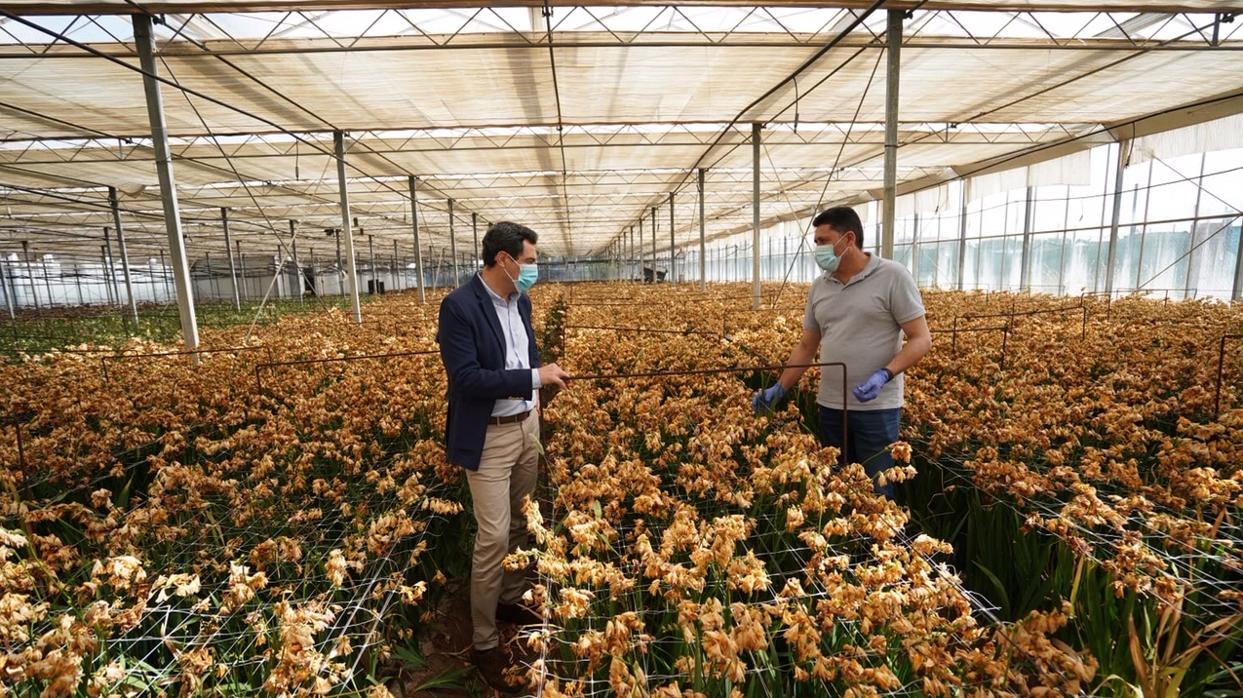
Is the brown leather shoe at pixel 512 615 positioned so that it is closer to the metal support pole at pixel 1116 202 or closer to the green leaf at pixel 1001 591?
the green leaf at pixel 1001 591

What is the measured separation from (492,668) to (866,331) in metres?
3.16

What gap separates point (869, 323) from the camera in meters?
3.76

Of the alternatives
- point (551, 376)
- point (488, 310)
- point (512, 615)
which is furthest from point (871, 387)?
point (512, 615)

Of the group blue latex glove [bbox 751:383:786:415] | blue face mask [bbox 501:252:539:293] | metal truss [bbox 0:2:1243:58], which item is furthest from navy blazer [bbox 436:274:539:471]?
metal truss [bbox 0:2:1243:58]

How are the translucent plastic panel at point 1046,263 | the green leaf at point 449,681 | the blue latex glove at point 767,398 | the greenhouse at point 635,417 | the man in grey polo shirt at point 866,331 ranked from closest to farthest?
1. the greenhouse at point 635,417
2. the green leaf at point 449,681
3. the man in grey polo shirt at point 866,331
4. the blue latex glove at point 767,398
5. the translucent plastic panel at point 1046,263

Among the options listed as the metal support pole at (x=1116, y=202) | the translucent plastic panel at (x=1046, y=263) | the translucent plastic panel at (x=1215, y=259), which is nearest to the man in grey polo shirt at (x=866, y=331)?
the metal support pole at (x=1116, y=202)

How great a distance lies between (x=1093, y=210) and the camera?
20.2 metres

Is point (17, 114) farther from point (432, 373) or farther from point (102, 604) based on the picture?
point (102, 604)

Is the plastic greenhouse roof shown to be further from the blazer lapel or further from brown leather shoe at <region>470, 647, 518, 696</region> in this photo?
brown leather shoe at <region>470, 647, 518, 696</region>

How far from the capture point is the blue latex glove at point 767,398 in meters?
4.23

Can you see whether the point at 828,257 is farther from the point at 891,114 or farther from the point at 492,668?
the point at 891,114

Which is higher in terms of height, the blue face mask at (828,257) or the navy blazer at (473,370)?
the blue face mask at (828,257)

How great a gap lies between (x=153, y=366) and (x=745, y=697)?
9026 millimetres

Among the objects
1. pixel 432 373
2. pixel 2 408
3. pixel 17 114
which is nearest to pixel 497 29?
pixel 432 373
